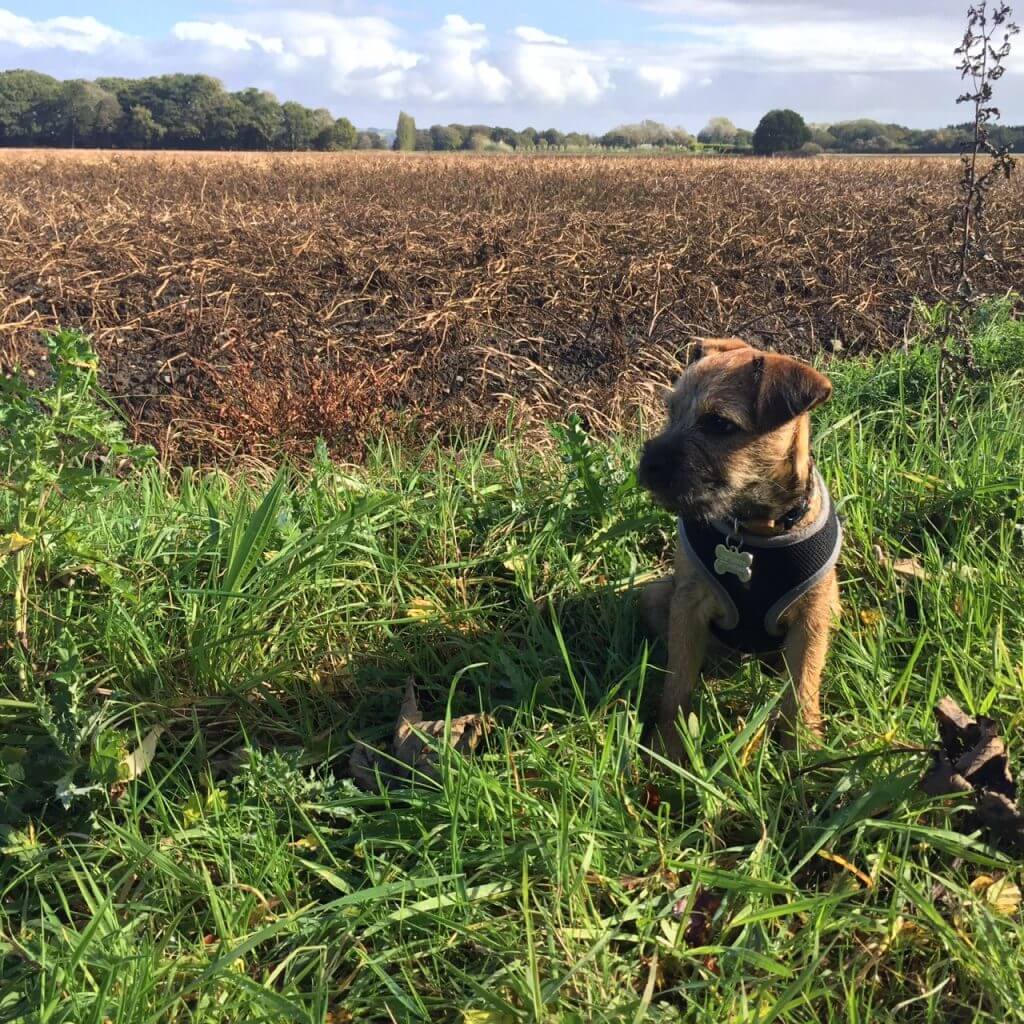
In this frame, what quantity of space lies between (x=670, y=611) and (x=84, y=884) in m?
1.94

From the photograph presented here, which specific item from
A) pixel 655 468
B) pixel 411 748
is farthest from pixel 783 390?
pixel 411 748

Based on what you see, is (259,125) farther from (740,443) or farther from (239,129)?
(740,443)

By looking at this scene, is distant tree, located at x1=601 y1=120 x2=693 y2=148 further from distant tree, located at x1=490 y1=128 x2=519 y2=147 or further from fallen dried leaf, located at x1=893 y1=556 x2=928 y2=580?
fallen dried leaf, located at x1=893 y1=556 x2=928 y2=580

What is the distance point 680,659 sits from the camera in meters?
2.82

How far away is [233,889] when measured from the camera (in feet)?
7.19

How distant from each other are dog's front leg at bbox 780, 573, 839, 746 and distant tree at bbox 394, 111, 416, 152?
6526 cm

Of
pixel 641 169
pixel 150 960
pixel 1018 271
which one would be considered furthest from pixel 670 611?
pixel 641 169

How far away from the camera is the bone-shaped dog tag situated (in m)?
2.67

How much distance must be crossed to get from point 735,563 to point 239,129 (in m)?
61.0

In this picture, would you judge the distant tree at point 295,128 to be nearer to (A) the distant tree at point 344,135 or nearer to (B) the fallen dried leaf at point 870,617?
(A) the distant tree at point 344,135

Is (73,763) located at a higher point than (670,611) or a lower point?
lower

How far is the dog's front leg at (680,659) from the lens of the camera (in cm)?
282

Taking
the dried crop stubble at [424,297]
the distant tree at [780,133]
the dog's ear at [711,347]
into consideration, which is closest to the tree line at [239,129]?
the distant tree at [780,133]

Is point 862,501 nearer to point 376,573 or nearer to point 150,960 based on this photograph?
point 376,573
